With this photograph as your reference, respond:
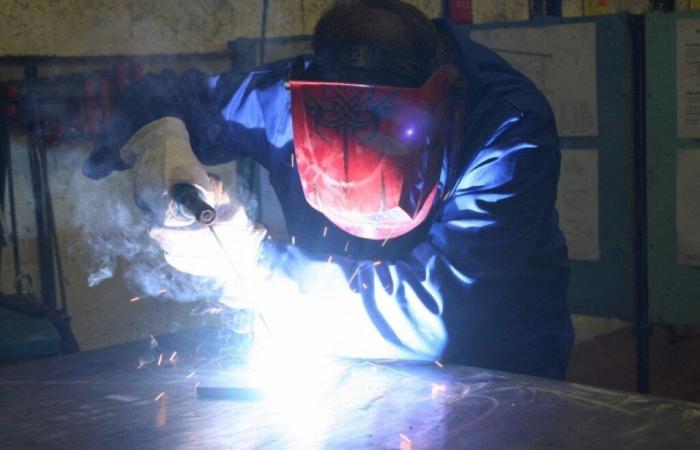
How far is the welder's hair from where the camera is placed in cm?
195

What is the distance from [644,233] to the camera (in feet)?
11.8

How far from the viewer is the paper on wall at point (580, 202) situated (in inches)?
146

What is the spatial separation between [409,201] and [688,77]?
193 cm

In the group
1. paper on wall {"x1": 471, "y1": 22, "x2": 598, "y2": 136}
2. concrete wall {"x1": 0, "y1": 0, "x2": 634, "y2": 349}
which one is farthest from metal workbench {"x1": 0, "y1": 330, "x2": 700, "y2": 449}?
paper on wall {"x1": 471, "y1": 22, "x2": 598, "y2": 136}

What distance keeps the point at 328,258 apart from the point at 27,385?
2.01 feet

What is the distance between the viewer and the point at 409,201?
195 cm

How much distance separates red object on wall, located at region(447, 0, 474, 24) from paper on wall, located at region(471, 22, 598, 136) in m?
0.98

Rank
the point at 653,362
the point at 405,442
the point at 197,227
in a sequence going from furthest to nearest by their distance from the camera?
the point at 653,362
the point at 197,227
the point at 405,442

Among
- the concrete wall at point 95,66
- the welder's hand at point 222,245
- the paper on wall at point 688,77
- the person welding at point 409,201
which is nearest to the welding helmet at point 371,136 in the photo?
the person welding at point 409,201

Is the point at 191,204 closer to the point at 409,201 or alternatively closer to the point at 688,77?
the point at 409,201

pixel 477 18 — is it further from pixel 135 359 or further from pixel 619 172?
pixel 135 359

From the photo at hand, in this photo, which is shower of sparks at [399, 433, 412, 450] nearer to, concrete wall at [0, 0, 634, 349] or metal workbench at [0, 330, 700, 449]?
metal workbench at [0, 330, 700, 449]

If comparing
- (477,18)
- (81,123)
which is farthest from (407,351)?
(477,18)

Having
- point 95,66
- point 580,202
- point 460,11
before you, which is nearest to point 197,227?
point 95,66
